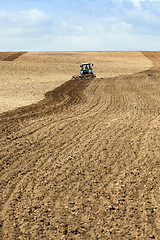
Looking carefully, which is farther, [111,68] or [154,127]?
[111,68]

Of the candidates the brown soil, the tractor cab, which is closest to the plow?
the tractor cab

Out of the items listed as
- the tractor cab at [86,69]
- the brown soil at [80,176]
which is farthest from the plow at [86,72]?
the brown soil at [80,176]

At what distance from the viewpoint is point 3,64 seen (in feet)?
168

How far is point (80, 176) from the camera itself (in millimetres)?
8125

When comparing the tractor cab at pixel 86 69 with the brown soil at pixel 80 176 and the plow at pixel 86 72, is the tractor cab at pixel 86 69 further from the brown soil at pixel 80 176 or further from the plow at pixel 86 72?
the brown soil at pixel 80 176

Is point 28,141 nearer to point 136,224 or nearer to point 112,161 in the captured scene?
point 112,161

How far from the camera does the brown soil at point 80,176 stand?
5.93 meters

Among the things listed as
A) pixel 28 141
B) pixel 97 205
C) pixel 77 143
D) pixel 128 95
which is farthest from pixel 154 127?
pixel 128 95

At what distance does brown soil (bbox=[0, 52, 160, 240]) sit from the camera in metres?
5.93

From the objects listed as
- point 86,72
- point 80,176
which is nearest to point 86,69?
point 86,72

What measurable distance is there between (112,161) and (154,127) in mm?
4263

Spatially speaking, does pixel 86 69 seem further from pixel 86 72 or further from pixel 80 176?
pixel 80 176

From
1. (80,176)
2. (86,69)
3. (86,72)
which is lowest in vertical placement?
(80,176)

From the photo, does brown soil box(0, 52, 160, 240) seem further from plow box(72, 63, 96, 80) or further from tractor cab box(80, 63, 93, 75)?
tractor cab box(80, 63, 93, 75)
